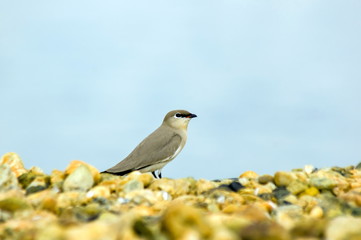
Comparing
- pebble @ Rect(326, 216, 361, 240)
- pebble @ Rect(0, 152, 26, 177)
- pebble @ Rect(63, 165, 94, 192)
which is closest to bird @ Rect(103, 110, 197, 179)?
pebble @ Rect(0, 152, 26, 177)

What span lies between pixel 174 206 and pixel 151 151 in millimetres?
4895

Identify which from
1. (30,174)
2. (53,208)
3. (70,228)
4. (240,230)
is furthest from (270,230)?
(30,174)

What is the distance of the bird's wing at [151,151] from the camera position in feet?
26.8

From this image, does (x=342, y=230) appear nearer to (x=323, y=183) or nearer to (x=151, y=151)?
(x=323, y=183)

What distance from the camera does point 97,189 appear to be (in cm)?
591

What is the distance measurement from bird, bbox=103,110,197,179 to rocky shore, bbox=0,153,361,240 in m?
1.42

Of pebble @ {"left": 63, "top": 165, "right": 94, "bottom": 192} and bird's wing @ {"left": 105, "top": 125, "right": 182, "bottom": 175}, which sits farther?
bird's wing @ {"left": 105, "top": 125, "right": 182, "bottom": 175}

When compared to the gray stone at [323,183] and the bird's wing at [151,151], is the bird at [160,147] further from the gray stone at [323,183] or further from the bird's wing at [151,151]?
the gray stone at [323,183]

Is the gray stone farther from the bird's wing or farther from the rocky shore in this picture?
the bird's wing

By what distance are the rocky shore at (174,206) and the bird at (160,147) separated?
1.42 m

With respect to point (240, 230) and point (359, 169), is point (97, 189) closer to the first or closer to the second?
point (240, 230)

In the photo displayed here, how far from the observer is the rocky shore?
344cm

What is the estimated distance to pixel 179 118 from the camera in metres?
9.24

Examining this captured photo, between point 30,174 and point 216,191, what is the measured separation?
8.37 feet
